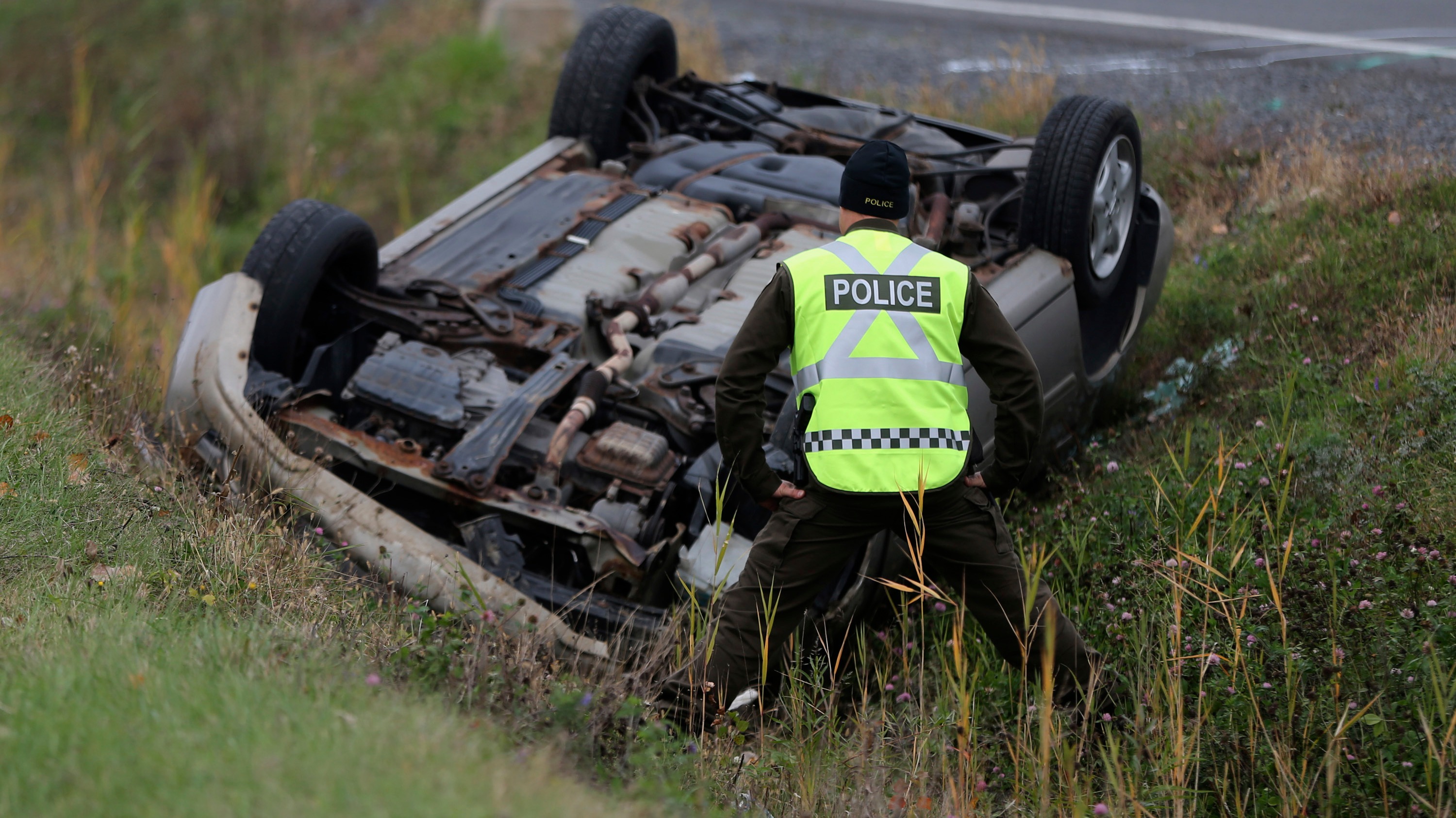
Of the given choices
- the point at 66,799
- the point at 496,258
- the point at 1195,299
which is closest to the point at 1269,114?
the point at 1195,299

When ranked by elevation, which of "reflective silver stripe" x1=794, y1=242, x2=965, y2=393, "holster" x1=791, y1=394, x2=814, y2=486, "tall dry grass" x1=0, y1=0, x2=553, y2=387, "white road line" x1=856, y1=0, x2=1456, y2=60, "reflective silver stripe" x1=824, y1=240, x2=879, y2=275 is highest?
"white road line" x1=856, y1=0, x2=1456, y2=60

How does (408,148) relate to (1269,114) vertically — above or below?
below

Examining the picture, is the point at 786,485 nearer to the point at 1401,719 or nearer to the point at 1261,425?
the point at 1401,719

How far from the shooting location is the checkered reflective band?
10.1ft

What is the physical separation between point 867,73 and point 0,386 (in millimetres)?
7039

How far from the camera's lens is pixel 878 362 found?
3.08 metres

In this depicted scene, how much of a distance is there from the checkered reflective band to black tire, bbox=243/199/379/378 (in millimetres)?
2131

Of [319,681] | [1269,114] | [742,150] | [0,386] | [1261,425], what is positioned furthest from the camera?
[1269,114]

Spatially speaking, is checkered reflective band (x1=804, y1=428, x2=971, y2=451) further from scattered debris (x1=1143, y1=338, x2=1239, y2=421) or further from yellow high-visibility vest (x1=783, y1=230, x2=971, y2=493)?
scattered debris (x1=1143, y1=338, x2=1239, y2=421)

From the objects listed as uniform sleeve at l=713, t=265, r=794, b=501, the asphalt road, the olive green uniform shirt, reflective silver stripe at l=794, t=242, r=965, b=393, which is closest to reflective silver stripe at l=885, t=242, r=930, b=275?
reflective silver stripe at l=794, t=242, r=965, b=393

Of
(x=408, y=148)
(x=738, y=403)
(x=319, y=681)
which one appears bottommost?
(x=408, y=148)

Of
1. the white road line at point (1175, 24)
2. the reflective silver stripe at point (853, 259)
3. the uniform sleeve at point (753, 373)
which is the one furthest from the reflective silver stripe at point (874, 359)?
the white road line at point (1175, 24)

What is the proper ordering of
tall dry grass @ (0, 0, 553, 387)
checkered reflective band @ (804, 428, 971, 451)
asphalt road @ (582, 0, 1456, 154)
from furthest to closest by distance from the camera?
tall dry grass @ (0, 0, 553, 387), asphalt road @ (582, 0, 1456, 154), checkered reflective band @ (804, 428, 971, 451)

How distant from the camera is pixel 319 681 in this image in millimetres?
2457
